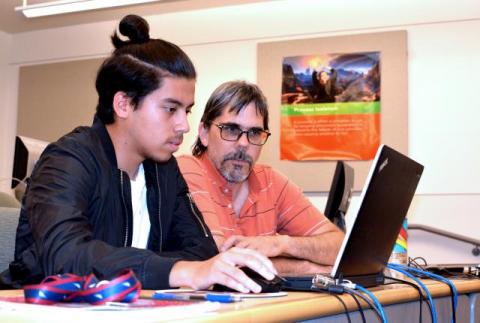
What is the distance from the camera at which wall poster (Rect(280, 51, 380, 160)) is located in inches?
179

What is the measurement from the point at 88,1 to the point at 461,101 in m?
2.56

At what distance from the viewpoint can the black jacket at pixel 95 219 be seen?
1.28 m

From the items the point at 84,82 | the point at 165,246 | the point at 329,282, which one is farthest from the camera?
the point at 84,82

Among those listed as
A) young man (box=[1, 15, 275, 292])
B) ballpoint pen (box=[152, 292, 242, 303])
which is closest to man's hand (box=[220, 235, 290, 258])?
young man (box=[1, 15, 275, 292])

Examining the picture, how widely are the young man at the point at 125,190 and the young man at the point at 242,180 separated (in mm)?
353

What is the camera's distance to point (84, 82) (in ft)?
18.3

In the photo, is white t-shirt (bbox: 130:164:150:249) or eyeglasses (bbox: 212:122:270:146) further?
eyeglasses (bbox: 212:122:270:146)

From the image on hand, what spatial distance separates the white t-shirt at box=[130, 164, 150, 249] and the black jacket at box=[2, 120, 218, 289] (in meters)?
0.02

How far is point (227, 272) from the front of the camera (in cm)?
112

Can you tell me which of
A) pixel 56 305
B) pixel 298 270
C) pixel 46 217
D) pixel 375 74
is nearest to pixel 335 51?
pixel 375 74

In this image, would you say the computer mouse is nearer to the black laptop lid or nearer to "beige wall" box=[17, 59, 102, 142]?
the black laptop lid

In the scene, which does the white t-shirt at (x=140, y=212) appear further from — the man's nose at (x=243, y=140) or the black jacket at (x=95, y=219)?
the man's nose at (x=243, y=140)

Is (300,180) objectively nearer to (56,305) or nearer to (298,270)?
(298,270)

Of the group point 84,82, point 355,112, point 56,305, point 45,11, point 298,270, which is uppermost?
point 45,11
